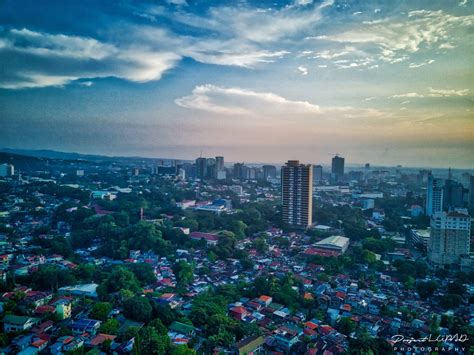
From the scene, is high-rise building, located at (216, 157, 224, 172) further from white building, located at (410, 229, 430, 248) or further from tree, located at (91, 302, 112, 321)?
tree, located at (91, 302, 112, 321)

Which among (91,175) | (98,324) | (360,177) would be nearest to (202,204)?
(91,175)

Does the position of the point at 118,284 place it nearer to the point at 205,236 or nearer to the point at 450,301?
the point at 205,236

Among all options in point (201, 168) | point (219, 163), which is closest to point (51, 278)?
point (201, 168)

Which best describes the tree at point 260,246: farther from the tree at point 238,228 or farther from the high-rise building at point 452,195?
the high-rise building at point 452,195

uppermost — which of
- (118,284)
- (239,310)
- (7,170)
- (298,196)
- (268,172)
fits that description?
(7,170)

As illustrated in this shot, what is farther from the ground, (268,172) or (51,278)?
(268,172)

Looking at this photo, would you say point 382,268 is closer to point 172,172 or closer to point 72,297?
point 72,297

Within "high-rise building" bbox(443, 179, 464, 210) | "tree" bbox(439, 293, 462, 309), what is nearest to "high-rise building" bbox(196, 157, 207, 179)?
"high-rise building" bbox(443, 179, 464, 210)
